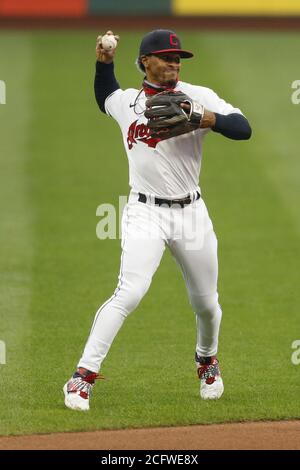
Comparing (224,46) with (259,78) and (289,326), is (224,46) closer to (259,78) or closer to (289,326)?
(259,78)

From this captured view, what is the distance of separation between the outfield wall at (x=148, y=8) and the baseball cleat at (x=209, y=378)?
1759 cm

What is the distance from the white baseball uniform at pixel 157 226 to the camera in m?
7.00

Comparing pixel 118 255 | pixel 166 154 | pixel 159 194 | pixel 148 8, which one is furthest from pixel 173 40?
pixel 148 8

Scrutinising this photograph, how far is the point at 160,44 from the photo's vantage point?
7.10 m

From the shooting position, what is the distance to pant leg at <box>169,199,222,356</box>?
7.12m

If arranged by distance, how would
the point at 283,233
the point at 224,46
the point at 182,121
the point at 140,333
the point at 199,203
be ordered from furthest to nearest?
1. the point at 224,46
2. the point at 283,233
3. the point at 140,333
4. the point at 199,203
5. the point at 182,121

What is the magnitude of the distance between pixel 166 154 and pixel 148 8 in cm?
1783

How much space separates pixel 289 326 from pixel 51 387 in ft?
8.08

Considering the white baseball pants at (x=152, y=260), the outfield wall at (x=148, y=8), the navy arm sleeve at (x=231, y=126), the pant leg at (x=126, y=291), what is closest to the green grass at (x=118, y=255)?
the pant leg at (x=126, y=291)

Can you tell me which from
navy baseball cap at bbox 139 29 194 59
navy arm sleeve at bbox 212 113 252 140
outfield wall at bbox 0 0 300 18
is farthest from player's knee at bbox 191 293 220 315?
outfield wall at bbox 0 0 300 18

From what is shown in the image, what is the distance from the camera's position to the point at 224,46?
878 inches

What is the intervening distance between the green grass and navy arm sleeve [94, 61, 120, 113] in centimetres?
194

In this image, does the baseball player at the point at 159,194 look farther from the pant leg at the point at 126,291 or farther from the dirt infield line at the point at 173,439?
the dirt infield line at the point at 173,439
